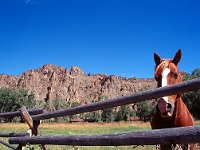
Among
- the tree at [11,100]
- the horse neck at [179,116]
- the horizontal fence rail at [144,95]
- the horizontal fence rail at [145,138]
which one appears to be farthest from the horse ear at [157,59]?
the tree at [11,100]

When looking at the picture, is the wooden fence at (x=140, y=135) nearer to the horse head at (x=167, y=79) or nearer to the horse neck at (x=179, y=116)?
the horse head at (x=167, y=79)

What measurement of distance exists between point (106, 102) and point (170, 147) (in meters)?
1.13

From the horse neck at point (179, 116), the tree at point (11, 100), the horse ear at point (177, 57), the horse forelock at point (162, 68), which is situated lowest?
the horse neck at point (179, 116)

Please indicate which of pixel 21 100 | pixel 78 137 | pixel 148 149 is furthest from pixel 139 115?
pixel 78 137

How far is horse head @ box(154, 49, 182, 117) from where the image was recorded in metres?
3.48

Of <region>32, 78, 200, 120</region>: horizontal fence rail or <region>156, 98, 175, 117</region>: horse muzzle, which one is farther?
<region>156, 98, 175, 117</region>: horse muzzle

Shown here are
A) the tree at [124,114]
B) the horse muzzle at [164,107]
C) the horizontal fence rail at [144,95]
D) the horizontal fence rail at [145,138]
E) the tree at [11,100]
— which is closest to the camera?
the horizontal fence rail at [145,138]

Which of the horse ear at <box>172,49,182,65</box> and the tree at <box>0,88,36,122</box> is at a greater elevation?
the tree at <box>0,88,36,122</box>

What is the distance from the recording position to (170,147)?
3.67m

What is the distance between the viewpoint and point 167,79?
3842mm

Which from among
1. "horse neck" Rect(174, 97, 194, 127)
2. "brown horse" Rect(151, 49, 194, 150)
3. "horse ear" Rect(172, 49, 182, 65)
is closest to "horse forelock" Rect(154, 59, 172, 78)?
"brown horse" Rect(151, 49, 194, 150)

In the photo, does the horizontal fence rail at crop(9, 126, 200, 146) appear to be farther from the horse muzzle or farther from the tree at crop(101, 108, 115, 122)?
the tree at crop(101, 108, 115, 122)

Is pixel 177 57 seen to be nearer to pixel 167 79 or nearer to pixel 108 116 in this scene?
pixel 167 79

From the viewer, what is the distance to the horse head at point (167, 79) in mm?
3477
